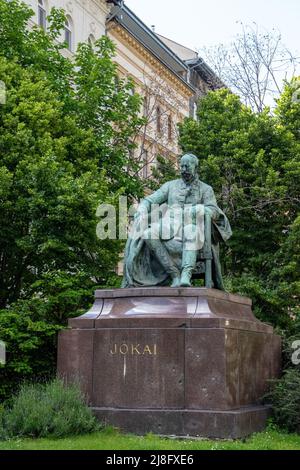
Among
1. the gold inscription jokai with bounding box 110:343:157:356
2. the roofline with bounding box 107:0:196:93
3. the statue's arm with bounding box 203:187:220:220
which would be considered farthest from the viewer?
the roofline with bounding box 107:0:196:93

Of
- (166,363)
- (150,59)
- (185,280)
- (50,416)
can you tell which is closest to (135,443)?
(50,416)

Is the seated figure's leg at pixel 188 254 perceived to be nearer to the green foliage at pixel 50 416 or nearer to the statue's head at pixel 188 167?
the statue's head at pixel 188 167

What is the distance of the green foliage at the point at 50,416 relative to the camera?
9555 millimetres

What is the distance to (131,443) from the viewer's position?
909cm

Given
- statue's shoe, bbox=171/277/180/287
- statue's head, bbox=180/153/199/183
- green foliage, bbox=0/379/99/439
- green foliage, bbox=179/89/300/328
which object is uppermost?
green foliage, bbox=179/89/300/328

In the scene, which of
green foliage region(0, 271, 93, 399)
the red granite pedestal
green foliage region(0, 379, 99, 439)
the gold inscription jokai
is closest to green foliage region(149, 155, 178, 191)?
green foliage region(0, 271, 93, 399)

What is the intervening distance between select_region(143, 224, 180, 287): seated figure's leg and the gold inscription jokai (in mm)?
1282

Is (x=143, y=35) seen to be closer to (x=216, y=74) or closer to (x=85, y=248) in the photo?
(x=216, y=74)

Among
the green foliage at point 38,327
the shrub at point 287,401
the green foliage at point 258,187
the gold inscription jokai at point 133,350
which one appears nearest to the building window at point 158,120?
the green foliage at point 258,187

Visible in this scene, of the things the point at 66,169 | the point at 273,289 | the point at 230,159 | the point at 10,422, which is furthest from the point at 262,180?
the point at 10,422

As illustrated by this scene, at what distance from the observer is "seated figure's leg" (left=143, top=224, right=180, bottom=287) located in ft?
37.3

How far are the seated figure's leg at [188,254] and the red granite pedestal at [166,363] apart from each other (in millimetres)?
356

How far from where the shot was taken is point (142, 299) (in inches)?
429

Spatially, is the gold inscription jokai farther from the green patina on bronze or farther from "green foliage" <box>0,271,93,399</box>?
"green foliage" <box>0,271,93,399</box>
